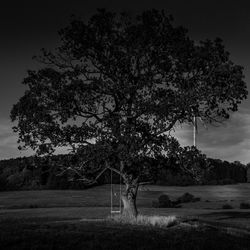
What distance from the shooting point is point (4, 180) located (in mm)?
105250

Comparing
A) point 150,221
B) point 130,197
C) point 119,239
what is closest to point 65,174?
point 130,197

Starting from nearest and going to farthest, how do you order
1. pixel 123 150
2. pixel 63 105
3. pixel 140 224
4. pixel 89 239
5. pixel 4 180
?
pixel 89 239 → pixel 140 224 → pixel 123 150 → pixel 63 105 → pixel 4 180

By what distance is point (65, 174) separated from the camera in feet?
145

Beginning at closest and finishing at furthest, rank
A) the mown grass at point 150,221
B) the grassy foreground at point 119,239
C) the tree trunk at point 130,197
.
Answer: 1. the grassy foreground at point 119,239
2. the mown grass at point 150,221
3. the tree trunk at point 130,197

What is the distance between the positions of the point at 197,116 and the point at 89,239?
1613 cm

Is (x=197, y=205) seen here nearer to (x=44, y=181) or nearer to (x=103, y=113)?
(x=44, y=181)

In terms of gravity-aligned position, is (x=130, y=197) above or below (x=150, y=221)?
above

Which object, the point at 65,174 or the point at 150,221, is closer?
the point at 150,221

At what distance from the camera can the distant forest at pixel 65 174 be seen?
35.1 meters

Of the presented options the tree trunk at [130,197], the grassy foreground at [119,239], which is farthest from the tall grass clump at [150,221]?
the tree trunk at [130,197]

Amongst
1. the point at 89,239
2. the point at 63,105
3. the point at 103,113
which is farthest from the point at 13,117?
the point at 89,239

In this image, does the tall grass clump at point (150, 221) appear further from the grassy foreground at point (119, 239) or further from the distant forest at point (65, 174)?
the distant forest at point (65, 174)

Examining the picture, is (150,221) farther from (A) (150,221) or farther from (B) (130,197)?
(B) (130,197)

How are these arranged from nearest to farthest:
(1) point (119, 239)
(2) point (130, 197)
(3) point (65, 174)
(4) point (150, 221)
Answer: (1) point (119, 239)
(4) point (150, 221)
(2) point (130, 197)
(3) point (65, 174)
